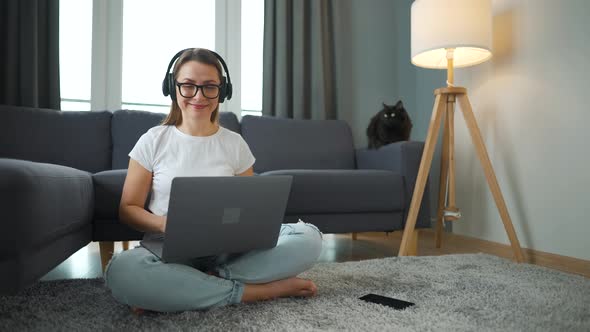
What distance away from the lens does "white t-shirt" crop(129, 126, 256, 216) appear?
4.39 feet

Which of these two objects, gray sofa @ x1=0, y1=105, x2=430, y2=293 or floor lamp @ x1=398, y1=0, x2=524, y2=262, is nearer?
gray sofa @ x1=0, y1=105, x2=430, y2=293

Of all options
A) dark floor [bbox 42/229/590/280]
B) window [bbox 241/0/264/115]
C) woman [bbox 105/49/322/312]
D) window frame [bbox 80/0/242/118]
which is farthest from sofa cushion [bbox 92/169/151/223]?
window [bbox 241/0/264/115]

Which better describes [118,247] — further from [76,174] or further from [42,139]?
[76,174]

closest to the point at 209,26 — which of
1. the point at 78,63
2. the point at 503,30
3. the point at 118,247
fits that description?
the point at 78,63

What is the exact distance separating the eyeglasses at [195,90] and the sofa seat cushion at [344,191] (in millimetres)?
721

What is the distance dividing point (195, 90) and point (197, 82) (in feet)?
0.09

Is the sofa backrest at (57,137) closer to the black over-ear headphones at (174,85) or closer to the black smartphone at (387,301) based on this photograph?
the black over-ear headphones at (174,85)

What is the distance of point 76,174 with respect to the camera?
1.50 meters

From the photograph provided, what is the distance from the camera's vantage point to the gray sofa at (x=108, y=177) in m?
1.04

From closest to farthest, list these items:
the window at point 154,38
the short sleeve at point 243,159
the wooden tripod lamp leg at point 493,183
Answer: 1. the short sleeve at point 243,159
2. the wooden tripod lamp leg at point 493,183
3. the window at point 154,38

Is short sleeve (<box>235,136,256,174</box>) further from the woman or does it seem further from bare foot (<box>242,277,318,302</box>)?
bare foot (<box>242,277,318,302</box>)

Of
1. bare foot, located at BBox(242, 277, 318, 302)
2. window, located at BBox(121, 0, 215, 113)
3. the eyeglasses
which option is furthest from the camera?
window, located at BBox(121, 0, 215, 113)

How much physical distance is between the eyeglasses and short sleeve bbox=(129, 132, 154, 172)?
7.3 inches

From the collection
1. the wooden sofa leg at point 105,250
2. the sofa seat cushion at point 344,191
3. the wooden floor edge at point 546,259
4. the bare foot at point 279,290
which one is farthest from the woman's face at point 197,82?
the wooden floor edge at point 546,259
